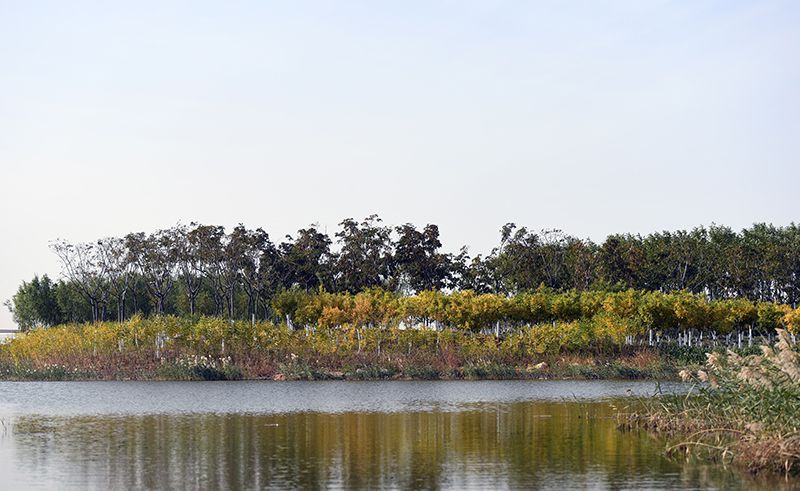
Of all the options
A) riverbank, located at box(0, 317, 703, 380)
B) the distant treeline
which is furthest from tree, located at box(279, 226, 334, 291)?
riverbank, located at box(0, 317, 703, 380)

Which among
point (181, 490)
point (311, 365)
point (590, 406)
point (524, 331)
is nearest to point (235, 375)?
point (311, 365)

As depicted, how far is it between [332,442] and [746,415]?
1213cm

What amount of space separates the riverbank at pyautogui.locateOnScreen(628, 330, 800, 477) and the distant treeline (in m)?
61.2

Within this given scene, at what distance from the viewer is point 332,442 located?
34.9 m

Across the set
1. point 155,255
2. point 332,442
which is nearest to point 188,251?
point 155,255

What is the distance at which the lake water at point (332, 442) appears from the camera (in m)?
27.0

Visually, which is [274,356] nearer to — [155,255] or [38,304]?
[155,255]

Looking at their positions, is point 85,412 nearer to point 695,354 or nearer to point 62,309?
point 695,354

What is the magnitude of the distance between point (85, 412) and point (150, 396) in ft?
27.0

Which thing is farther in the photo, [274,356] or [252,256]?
[252,256]

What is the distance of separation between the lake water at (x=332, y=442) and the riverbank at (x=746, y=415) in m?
0.74

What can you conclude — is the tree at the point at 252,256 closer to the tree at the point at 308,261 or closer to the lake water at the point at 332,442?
the tree at the point at 308,261

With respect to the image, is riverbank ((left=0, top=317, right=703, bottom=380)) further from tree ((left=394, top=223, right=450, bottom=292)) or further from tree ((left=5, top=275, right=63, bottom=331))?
tree ((left=5, top=275, right=63, bottom=331))

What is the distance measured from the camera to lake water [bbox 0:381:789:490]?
27031mm
